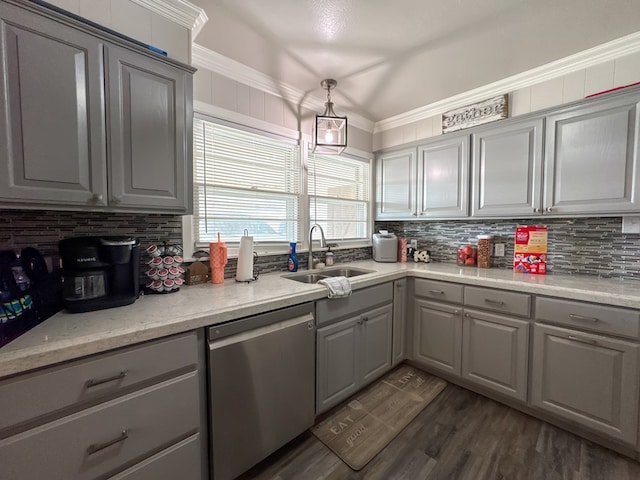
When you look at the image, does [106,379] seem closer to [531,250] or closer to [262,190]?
[262,190]

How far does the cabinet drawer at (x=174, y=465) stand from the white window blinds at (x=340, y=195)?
181 cm

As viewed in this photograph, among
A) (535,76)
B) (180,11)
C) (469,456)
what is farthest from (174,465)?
(535,76)

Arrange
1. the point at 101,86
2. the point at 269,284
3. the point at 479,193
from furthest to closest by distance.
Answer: the point at 479,193, the point at 269,284, the point at 101,86

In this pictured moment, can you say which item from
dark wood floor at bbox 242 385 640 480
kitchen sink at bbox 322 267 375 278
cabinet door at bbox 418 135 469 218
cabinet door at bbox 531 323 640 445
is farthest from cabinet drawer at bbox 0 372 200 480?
cabinet door at bbox 418 135 469 218

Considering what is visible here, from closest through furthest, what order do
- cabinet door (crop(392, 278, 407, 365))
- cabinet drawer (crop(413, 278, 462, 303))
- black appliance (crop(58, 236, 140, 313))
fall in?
1. black appliance (crop(58, 236, 140, 313))
2. cabinet drawer (crop(413, 278, 462, 303))
3. cabinet door (crop(392, 278, 407, 365))

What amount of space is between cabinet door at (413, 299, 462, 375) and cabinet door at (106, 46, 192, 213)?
6.63 feet

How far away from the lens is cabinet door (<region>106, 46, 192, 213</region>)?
1.21m

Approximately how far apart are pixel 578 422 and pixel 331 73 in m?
2.88

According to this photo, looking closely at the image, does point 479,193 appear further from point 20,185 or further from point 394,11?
point 20,185

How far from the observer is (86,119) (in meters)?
1.12

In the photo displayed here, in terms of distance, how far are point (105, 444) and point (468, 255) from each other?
276 cm

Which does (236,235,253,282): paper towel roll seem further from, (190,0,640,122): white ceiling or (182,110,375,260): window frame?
(190,0,640,122): white ceiling

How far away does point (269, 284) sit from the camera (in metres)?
1.76

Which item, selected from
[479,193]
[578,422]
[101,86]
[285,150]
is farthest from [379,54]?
[578,422]
